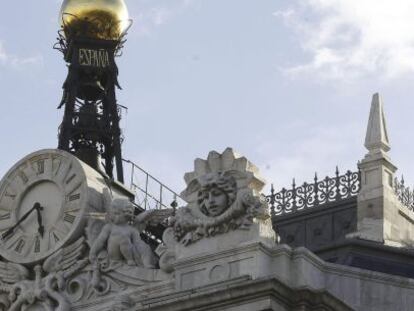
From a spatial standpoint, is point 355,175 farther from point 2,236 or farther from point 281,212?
point 2,236

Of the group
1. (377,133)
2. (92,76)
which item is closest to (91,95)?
(92,76)

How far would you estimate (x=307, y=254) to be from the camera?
54.4 meters

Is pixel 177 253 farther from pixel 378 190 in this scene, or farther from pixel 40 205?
pixel 378 190

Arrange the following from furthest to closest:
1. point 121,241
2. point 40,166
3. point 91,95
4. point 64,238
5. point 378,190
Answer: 1. point 91,95
2. point 378,190
3. point 40,166
4. point 64,238
5. point 121,241

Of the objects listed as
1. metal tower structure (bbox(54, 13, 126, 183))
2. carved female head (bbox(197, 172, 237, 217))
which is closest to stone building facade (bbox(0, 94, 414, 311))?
carved female head (bbox(197, 172, 237, 217))

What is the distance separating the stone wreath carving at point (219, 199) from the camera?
5466 centimetres

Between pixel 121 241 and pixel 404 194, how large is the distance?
11802 mm

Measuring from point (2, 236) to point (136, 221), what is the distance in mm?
3973

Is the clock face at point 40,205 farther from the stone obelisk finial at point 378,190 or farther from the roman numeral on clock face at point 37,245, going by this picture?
the stone obelisk finial at point 378,190

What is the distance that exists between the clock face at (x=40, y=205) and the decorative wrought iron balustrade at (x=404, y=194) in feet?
37.2

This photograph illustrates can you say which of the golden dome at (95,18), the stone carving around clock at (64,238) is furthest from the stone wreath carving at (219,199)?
the golden dome at (95,18)

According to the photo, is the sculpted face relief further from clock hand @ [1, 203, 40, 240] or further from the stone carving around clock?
clock hand @ [1, 203, 40, 240]

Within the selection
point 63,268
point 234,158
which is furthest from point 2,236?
point 234,158

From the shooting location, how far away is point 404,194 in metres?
66.0
